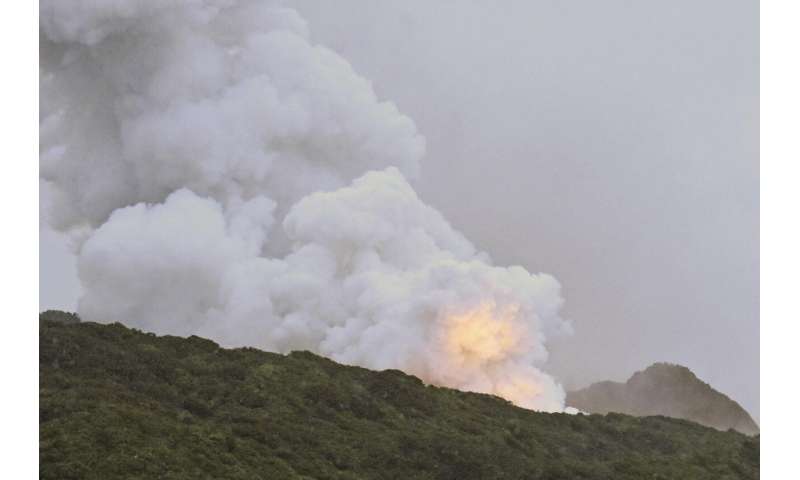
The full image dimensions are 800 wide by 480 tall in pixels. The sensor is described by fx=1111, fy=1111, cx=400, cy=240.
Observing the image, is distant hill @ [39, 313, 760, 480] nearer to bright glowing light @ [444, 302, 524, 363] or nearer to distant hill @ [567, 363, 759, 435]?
bright glowing light @ [444, 302, 524, 363]

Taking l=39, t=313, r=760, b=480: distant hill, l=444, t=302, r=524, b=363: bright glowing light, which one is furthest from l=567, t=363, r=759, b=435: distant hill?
l=39, t=313, r=760, b=480: distant hill

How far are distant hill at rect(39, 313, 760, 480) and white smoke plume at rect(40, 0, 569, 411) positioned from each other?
20.1 ft

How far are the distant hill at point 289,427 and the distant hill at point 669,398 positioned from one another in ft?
44.9

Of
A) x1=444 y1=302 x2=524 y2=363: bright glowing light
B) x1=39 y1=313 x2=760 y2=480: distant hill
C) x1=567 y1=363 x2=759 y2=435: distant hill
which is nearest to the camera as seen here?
x1=39 y1=313 x2=760 y2=480: distant hill

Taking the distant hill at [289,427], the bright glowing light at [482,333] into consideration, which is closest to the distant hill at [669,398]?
the bright glowing light at [482,333]

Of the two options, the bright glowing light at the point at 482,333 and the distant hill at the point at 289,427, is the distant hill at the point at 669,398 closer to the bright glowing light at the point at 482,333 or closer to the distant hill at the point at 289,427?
the bright glowing light at the point at 482,333

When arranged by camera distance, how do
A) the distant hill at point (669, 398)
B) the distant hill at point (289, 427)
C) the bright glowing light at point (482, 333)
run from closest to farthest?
the distant hill at point (289, 427)
the bright glowing light at point (482, 333)
the distant hill at point (669, 398)

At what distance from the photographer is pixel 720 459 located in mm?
42031

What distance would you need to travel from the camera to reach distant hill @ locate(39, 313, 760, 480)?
28797mm

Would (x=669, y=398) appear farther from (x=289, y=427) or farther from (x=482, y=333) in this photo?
(x=289, y=427)

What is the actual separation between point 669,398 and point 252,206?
33.1 m

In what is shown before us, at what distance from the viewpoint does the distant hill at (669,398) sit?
2373 inches
